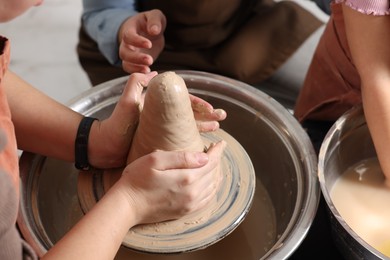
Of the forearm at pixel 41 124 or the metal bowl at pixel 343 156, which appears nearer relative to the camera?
the metal bowl at pixel 343 156

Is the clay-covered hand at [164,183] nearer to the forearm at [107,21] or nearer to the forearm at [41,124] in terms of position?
the forearm at [41,124]

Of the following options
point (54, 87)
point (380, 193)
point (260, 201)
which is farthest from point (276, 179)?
point (54, 87)

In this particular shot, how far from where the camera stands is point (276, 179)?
1.28 m

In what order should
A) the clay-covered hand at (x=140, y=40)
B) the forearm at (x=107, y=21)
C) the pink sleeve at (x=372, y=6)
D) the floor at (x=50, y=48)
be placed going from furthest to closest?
the floor at (x=50, y=48), the forearm at (x=107, y=21), the clay-covered hand at (x=140, y=40), the pink sleeve at (x=372, y=6)

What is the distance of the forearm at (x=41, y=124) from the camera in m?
1.13

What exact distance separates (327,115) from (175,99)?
0.63 metres

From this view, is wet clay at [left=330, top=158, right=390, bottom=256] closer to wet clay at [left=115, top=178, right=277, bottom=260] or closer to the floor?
wet clay at [left=115, top=178, right=277, bottom=260]

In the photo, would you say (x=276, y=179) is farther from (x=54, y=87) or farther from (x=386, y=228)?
(x=54, y=87)

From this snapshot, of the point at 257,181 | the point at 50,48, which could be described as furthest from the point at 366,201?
the point at 50,48

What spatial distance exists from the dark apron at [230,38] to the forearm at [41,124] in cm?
48

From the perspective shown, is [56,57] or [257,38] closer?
[257,38]

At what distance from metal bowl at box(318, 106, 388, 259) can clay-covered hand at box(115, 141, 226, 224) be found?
251 millimetres

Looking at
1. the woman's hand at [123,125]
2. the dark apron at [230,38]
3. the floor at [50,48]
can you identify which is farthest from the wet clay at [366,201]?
the floor at [50,48]

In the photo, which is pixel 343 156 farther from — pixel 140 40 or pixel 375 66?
pixel 140 40
